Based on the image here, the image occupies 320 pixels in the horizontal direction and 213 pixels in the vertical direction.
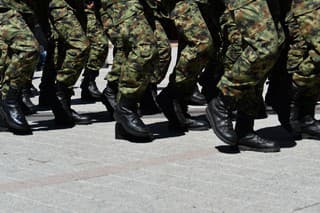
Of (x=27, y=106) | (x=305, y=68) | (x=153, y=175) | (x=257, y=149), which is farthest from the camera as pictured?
(x=27, y=106)

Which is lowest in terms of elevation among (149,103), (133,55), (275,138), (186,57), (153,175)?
(149,103)

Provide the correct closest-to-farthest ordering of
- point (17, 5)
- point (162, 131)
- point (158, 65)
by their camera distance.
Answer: point (17, 5) → point (162, 131) → point (158, 65)

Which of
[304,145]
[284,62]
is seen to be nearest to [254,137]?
[304,145]

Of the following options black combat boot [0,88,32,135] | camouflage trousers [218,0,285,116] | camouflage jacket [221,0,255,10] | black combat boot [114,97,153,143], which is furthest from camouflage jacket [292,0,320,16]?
black combat boot [0,88,32,135]

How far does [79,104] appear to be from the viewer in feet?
30.3

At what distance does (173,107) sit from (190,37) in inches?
29.8

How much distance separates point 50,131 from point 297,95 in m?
2.27

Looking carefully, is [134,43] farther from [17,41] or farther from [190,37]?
[17,41]

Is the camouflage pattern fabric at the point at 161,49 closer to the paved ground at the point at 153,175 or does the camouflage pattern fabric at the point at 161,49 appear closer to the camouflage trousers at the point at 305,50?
the paved ground at the point at 153,175

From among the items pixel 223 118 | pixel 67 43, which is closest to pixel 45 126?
pixel 67 43

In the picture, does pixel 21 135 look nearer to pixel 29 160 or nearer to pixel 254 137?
pixel 29 160

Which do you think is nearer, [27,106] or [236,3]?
[236,3]

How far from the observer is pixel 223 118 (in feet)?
18.1

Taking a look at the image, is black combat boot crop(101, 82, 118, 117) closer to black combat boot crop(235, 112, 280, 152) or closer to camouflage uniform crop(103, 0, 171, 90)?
camouflage uniform crop(103, 0, 171, 90)
